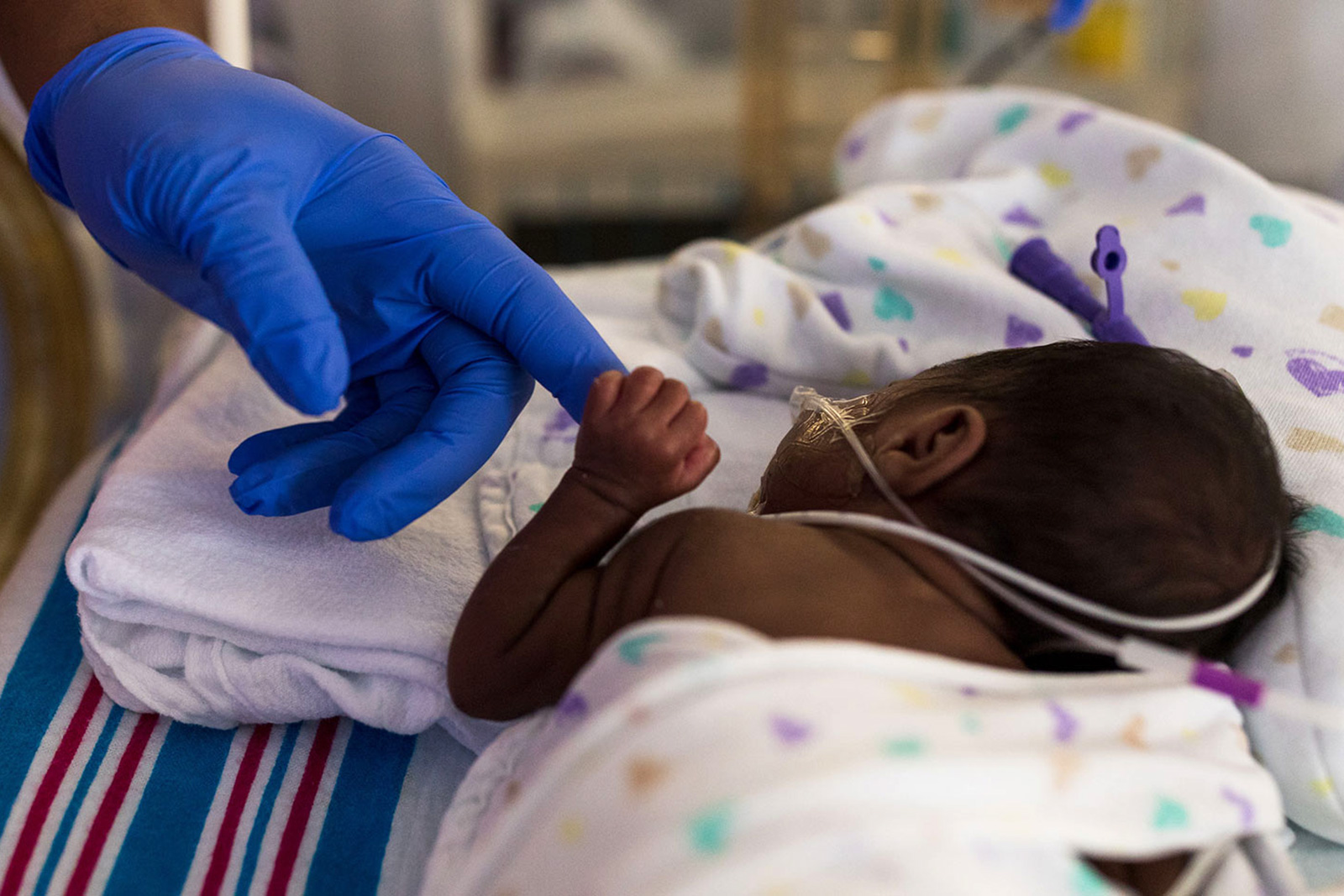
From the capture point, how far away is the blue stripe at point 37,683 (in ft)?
2.53

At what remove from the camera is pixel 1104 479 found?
2.29ft

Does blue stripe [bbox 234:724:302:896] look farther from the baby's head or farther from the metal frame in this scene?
the metal frame

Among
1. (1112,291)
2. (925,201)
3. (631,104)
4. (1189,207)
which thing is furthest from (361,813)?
(631,104)

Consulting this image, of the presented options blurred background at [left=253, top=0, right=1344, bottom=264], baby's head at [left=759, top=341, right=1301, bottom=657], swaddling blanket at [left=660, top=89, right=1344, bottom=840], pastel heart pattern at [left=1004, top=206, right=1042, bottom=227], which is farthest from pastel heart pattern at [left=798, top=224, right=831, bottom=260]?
blurred background at [left=253, top=0, right=1344, bottom=264]

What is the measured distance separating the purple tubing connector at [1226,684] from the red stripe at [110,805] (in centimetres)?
70

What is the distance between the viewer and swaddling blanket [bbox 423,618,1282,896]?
0.50 m

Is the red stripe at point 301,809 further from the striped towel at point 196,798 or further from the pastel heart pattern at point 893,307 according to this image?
the pastel heart pattern at point 893,307

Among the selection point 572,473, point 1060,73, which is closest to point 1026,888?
point 572,473

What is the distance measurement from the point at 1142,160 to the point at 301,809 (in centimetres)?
106

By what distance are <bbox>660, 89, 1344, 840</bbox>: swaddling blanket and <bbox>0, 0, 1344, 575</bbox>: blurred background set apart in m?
0.63

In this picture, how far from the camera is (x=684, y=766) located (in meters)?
0.52

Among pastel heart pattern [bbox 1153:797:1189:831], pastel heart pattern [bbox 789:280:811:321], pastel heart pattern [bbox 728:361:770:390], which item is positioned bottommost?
pastel heart pattern [bbox 728:361:770:390]

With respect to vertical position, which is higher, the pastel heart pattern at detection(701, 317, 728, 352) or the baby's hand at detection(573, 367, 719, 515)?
the baby's hand at detection(573, 367, 719, 515)

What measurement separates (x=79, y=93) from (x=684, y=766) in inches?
24.8
